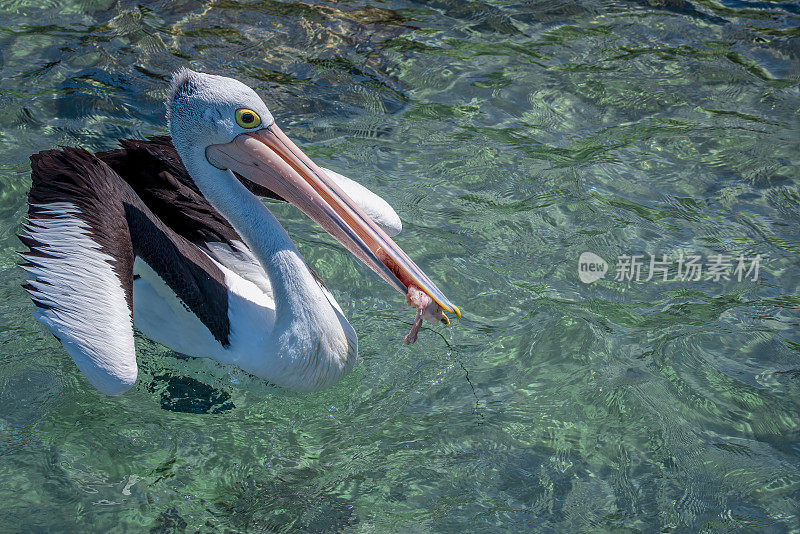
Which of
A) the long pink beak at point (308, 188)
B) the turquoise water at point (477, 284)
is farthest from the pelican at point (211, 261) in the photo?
the turquoise water at point (477, 284)

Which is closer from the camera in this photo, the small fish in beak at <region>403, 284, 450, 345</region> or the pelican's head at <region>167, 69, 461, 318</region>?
the small fish in beak at <region>403, 284, 450, 345</region>

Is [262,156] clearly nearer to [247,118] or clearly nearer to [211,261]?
[247,118]

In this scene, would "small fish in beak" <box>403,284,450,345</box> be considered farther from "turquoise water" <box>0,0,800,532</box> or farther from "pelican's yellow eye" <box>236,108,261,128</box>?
"pelican's yellow eye" <box>236,108,261,128</box>

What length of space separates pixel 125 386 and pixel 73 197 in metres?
0.87

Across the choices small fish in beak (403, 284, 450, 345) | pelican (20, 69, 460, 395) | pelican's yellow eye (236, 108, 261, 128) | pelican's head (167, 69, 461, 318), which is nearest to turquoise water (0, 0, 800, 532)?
pelican (20, 69, 460, 395)

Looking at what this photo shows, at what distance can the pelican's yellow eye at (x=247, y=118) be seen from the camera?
3.27 meters

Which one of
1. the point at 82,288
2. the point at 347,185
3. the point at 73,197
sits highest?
the point at 73,197

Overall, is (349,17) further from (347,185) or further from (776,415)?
(776,415)

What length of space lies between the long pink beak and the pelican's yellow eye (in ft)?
0.15

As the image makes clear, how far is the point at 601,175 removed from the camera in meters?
5.06

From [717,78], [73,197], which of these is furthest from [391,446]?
[717,78]

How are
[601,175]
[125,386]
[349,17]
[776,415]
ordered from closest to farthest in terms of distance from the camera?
[125,386] → [776,415] → [601,175] → [349,17]

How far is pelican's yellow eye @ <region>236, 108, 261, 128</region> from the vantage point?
3.27m

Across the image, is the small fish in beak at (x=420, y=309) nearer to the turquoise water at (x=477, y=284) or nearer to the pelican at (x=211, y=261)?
the pelican at (x=211, y=261)
